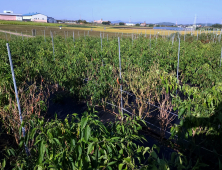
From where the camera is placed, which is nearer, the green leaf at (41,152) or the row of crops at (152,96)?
the green leaf at (41,152)

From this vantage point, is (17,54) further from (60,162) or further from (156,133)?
(60,162)

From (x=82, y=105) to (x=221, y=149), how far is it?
2743 millimetres

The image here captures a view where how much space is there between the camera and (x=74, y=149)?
1.44m

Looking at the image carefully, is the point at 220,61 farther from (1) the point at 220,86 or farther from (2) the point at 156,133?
(1) the point at 220,86

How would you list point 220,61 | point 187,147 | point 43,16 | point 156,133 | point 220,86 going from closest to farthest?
point 220,86 < point 187,147 < point 156,133 < point 220,61 < point 43,16

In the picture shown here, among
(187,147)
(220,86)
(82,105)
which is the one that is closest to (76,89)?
(82,105)

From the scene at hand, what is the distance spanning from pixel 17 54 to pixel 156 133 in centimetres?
629

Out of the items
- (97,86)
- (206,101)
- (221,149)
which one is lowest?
(221,149)

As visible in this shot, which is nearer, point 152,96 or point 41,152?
point 41,152

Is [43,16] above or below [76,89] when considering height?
above

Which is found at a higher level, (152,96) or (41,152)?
(41,152)

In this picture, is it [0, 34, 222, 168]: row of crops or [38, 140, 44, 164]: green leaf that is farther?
[0, 34, 222, 168]: row of crops

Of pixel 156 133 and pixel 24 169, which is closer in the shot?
pixel 24 169

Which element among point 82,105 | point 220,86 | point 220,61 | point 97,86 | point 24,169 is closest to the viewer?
point 24,169
